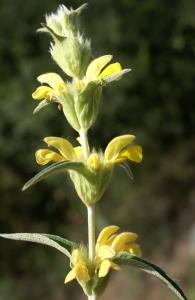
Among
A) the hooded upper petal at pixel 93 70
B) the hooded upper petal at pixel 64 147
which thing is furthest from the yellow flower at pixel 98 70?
the hooded upper petal at pixel 64 147

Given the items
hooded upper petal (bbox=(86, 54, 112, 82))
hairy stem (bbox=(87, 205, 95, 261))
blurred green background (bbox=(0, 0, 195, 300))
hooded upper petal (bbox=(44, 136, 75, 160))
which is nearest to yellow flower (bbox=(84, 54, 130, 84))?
hooded upper petal (bbox=(86, 54, 112, 82))

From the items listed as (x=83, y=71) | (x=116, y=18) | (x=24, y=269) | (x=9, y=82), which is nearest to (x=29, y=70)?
(x=9, y=82)

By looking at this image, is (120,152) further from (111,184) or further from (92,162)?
(111,184)

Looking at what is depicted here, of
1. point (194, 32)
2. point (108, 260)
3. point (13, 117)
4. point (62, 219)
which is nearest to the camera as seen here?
point (108, 260)

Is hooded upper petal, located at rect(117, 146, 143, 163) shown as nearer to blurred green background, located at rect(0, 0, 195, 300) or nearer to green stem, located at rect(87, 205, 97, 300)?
green stem, located at rect(87, 205, 97, 300)

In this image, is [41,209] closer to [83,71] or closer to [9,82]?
[9,82]
